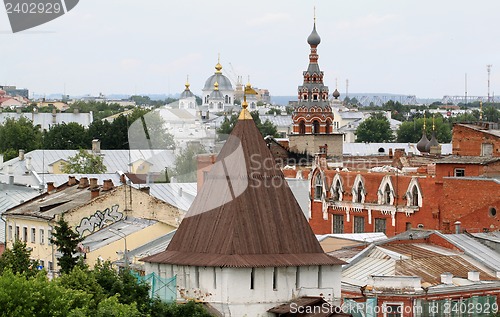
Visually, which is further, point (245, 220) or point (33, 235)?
point (33, 235)

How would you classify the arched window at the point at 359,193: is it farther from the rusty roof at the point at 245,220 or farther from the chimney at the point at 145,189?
the rusty roof at the point at 245,220

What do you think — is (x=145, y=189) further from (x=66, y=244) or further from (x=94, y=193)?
(x=66, y=244)

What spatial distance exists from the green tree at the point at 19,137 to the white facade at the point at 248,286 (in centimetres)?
9165

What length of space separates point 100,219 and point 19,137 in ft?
260

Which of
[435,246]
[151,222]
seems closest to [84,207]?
[151,222]

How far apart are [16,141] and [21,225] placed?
242 ft

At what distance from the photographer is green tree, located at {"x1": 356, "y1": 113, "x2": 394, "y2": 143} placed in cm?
17762

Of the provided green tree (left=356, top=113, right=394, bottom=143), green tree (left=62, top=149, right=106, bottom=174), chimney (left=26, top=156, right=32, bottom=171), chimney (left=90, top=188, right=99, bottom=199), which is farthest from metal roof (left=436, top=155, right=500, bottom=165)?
green tree (left=356, top=113, right=394, bottom=143)

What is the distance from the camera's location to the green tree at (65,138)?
5143 inches

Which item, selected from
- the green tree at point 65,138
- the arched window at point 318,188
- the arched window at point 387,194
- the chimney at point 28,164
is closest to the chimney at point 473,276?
the arched window at point 387,194

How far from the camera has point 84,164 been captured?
98.4 metres

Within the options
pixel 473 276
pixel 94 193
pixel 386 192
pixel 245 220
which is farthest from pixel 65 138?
pixel 245 220

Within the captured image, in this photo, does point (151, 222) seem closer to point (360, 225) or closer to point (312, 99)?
point (360, 225)

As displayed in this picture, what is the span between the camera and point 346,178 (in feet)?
225
